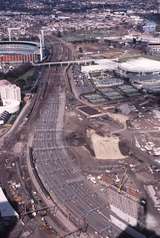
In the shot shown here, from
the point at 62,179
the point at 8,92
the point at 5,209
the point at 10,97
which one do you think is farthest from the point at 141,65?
the point at 5,209

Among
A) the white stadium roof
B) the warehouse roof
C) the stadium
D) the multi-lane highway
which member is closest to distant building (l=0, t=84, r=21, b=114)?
the multi-lane highway

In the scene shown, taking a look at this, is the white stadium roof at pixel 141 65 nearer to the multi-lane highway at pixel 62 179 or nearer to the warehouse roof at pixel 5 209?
the multi-lane highway at pixel 62 179

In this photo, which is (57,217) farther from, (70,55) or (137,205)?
(70,55)

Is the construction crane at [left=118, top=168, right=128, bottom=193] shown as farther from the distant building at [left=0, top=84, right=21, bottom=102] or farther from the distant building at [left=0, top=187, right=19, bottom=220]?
the distant building at [left=0, top=84, right=21, bottom=102]

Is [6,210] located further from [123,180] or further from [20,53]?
[20,53]

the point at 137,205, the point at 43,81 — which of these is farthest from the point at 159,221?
the point at 43,81

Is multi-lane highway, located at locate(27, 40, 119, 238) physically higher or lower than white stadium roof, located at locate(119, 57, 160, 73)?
lower

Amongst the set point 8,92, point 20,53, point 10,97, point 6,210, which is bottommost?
point 20,53
